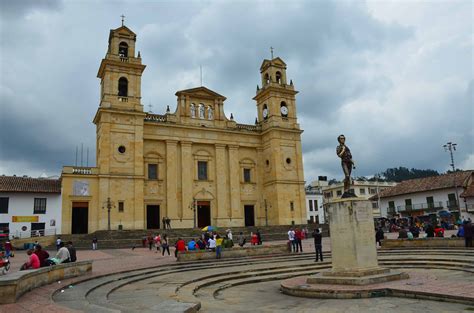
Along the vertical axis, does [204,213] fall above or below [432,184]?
below

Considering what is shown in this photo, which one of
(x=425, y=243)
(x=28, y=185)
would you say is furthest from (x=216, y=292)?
(x=28, y=185)

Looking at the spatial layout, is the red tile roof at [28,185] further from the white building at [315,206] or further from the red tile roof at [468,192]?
the white building at [315,206]

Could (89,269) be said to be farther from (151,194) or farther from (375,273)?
(151,194)

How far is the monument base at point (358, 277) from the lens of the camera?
33.7ft

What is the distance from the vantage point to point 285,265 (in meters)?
15.7

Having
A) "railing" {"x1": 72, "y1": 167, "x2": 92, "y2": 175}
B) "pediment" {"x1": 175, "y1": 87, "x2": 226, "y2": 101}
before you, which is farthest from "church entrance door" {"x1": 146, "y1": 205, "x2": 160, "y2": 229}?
"pediment" {"x1": 175, "y1": 87, "x2": 226, "y2": 101}

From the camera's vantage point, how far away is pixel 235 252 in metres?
18.6

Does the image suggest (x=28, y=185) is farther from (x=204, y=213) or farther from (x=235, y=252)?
(x=235, y=252)

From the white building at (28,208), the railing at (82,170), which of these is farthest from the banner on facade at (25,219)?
the railing at (82,170)

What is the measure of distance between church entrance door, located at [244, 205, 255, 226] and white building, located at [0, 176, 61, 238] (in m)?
18.1

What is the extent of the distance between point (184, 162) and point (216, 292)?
27947 mm

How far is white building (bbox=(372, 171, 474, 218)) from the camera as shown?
41031 mm

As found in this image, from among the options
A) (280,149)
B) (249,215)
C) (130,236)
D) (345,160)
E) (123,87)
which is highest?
(123,87)

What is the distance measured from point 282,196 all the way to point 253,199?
3.33m
